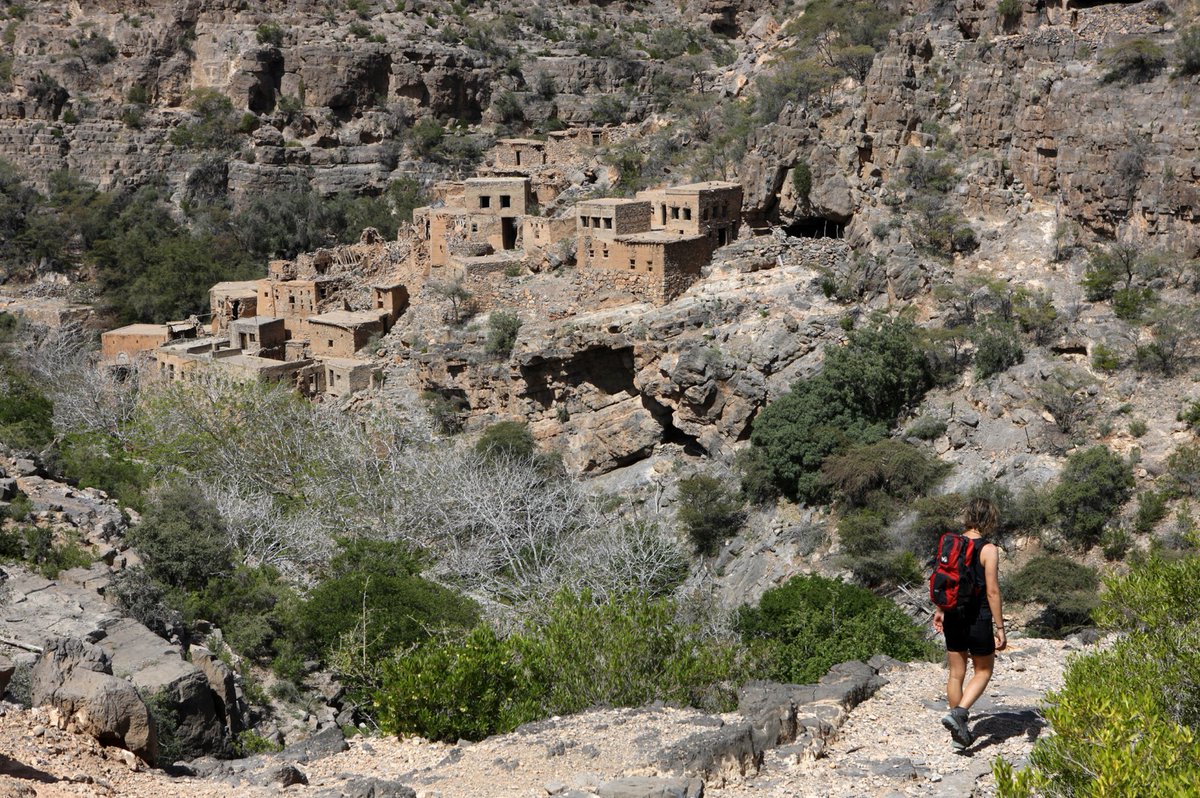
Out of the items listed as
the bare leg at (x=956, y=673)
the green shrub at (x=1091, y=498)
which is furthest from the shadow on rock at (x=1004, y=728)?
the green shrub at (x=1091, y=498)

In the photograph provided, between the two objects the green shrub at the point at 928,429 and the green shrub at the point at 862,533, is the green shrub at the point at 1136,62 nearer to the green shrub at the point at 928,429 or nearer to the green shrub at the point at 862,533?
the green shrub at the point at 928,429

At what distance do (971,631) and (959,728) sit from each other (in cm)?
87

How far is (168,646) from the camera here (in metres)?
14.8

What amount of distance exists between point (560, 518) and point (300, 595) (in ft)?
23.9

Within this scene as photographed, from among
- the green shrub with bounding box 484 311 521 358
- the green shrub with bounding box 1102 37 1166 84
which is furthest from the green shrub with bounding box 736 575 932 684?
the green shrub with bounding box 1102 37 1166 84

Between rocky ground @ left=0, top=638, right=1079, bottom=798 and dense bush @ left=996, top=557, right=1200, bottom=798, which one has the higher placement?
dense bush @ left=996, top=557, right=1200, bottom=798

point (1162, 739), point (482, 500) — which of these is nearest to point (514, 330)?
point (482, 500)

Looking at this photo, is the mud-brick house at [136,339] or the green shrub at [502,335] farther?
the mud-brick house at [136,339]

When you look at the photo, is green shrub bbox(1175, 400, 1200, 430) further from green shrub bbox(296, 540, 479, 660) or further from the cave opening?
green shrub bbox(296, 540, 479, 660)

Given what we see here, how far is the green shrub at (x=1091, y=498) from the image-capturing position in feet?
74.9

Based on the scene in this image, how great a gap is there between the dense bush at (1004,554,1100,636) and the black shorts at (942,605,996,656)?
1069cm

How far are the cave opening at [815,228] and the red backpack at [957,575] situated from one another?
24723 millimetres

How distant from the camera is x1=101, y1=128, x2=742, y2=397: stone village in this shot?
33.5m

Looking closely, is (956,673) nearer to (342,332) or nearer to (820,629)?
(820,629)
